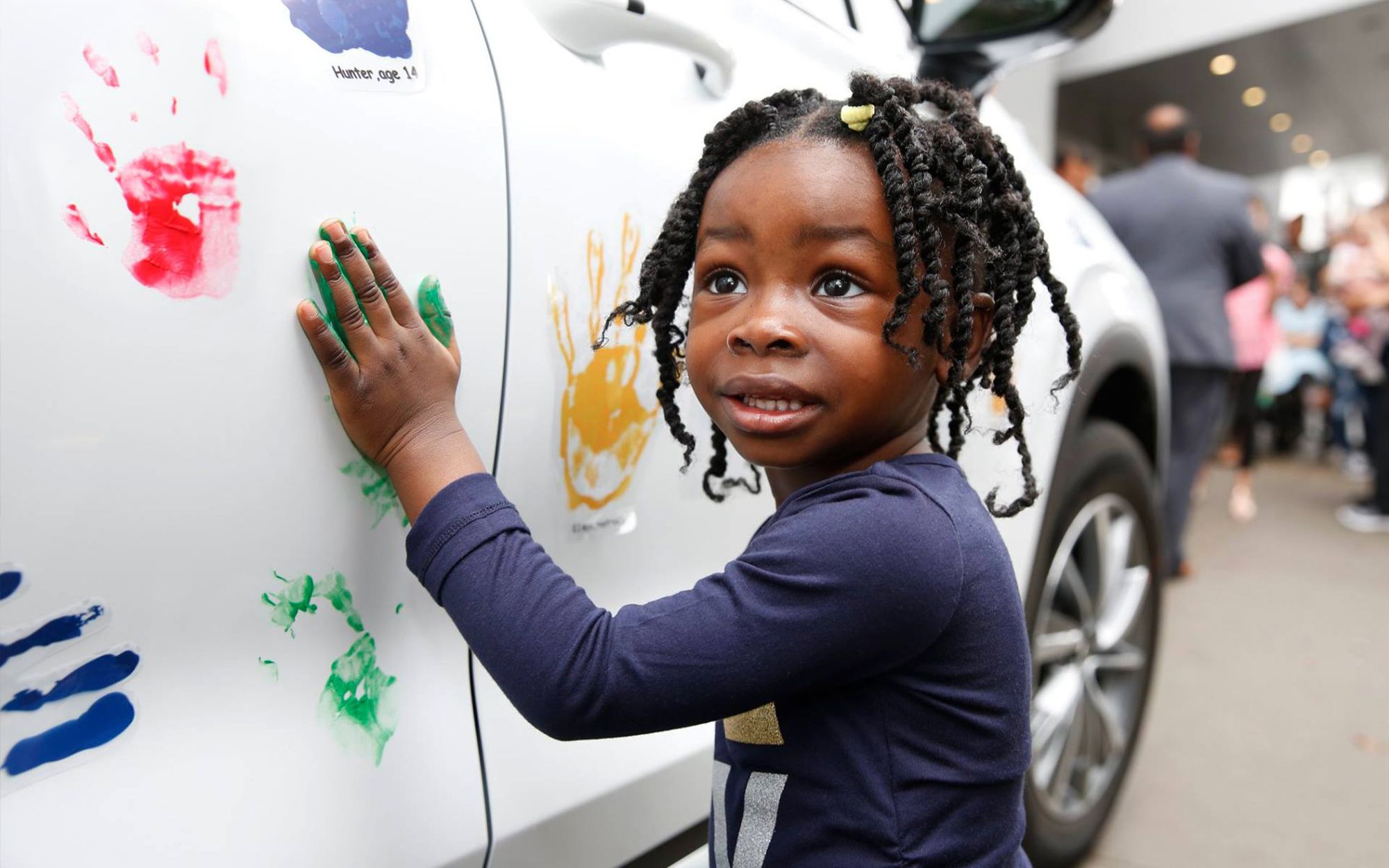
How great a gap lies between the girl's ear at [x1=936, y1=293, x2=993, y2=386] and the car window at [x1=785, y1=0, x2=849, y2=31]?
0.71 metres

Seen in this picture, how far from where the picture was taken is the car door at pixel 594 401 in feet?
3.46

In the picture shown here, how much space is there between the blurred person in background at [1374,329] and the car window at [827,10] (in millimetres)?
5336

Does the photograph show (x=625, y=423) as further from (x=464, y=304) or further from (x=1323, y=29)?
(x=1323, y=29)

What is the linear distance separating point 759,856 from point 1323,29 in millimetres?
12136

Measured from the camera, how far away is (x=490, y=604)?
Result: 92cm

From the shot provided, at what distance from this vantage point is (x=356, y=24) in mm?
905

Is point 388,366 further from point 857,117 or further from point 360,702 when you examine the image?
point 857,117

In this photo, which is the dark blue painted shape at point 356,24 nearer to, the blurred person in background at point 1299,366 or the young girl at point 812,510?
the young girl at point 812,510

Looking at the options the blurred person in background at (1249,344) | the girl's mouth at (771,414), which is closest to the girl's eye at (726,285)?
the girl's mouth at (771,414)

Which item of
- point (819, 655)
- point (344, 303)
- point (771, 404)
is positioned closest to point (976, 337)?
point (771, 404)

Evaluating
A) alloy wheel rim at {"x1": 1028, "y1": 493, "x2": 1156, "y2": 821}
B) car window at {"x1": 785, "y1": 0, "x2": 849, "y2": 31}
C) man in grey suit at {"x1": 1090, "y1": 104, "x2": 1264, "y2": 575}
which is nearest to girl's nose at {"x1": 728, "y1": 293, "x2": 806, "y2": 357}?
car window at {"x1": 785, "y1": 0, "x2": 849, "y2": 31}

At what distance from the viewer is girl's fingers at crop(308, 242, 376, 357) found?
2.83ft

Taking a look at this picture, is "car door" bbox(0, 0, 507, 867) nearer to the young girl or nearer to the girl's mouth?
the young girl

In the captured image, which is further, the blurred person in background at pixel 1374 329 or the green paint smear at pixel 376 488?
the blurred person in background at pixel 1374 329
